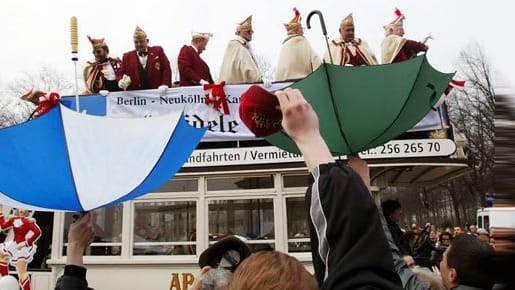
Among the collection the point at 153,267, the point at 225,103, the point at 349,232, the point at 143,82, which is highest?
the point at 143,82

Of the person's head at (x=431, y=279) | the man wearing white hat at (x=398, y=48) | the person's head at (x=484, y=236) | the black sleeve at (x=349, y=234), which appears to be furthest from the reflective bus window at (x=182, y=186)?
the black sleeve at (x=349, y=234)

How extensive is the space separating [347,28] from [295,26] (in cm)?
89

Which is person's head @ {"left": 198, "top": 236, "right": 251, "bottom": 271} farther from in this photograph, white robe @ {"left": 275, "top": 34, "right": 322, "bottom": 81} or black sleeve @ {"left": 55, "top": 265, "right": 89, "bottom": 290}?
white robe @ {"left": 275, "top": 34, "right": 322, "bottom": 81}

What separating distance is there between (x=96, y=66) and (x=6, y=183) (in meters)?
5.54

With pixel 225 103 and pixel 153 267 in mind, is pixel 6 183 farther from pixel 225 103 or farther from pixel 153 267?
pixel 225 103

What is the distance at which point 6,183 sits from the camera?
141 inches

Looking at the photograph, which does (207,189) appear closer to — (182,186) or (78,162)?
(182,186)

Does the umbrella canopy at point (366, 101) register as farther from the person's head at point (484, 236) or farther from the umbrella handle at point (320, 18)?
the person's head at point (484, 236)

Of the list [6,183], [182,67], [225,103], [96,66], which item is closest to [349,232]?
[6,183]

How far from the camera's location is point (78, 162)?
3.66 metres

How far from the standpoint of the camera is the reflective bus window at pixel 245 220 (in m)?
6.96

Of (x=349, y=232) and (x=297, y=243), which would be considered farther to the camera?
(x=297, y=243)

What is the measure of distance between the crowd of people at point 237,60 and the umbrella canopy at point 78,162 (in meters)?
4.56

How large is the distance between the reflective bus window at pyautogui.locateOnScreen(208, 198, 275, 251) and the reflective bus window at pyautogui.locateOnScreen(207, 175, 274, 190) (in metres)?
0.20
